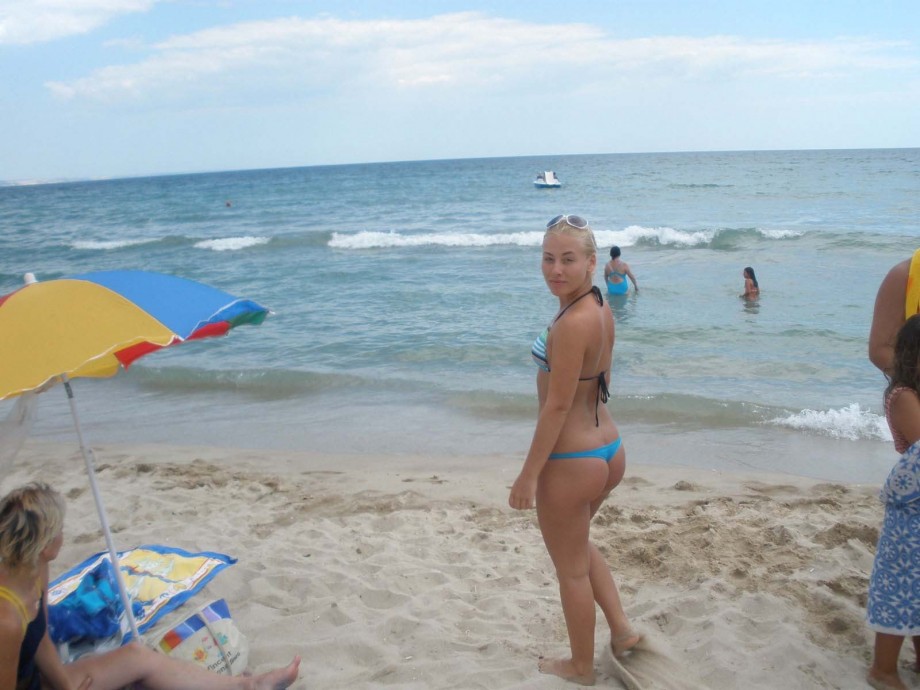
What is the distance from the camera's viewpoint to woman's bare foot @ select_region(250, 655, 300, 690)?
3113 millimetres

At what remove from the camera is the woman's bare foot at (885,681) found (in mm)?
2922

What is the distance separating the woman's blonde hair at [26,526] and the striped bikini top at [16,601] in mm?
76

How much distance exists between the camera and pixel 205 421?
8.12 m

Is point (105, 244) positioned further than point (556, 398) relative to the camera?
Yes

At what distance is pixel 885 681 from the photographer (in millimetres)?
2943

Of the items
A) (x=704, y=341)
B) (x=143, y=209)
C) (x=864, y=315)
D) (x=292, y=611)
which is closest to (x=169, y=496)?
(x=292, y=611)

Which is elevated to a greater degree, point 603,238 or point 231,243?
point 231,243

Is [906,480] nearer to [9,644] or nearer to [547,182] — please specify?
[9,644]

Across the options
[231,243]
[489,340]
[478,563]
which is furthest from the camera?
[231,243]

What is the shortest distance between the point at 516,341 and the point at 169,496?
587cm

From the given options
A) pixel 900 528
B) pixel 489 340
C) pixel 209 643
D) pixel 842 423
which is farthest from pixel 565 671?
pixel 489 340

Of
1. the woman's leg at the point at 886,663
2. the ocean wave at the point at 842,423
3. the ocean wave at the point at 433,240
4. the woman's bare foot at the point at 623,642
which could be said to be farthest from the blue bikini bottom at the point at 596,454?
the ocean wave at the point at 433,240

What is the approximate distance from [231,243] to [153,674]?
24091 millimetres

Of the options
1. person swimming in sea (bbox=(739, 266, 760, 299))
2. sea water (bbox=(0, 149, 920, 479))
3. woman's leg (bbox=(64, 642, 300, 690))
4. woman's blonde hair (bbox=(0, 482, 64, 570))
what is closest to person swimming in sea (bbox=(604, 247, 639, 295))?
sea water (bbox=(0, 149, 920, 479))
